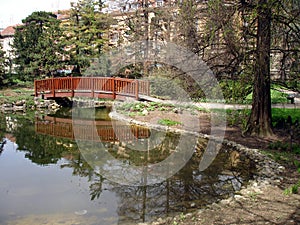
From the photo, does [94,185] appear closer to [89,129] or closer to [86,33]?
[89,129]

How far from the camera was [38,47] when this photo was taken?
2111 cm

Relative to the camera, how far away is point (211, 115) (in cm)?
1159

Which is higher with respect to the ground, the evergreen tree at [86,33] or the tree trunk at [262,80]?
the evergreen tree at [86,33]

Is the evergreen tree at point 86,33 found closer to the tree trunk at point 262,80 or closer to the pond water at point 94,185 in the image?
the pond water at point 94,185

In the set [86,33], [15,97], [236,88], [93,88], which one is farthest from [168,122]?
[86,33]

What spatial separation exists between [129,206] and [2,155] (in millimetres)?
4399

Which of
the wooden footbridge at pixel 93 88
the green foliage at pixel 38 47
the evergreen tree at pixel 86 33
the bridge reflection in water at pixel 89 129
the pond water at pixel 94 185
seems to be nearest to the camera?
the pond water at pixel 94 185

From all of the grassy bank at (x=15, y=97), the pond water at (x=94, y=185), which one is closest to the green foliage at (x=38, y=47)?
the grassy bank at (x=15, y=97)

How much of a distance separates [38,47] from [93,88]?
7.60 m

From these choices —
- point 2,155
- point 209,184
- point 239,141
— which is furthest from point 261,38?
point 2,155

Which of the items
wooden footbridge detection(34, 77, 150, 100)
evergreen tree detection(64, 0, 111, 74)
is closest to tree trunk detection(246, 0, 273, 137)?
wooden footbridge detection(34, 77, 150, 100)

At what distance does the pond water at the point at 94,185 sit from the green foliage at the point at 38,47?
12.6 m

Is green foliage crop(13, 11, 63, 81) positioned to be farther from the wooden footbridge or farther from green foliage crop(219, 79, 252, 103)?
green foliage crop(219, 79, 252, 103)

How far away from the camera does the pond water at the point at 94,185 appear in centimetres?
448
